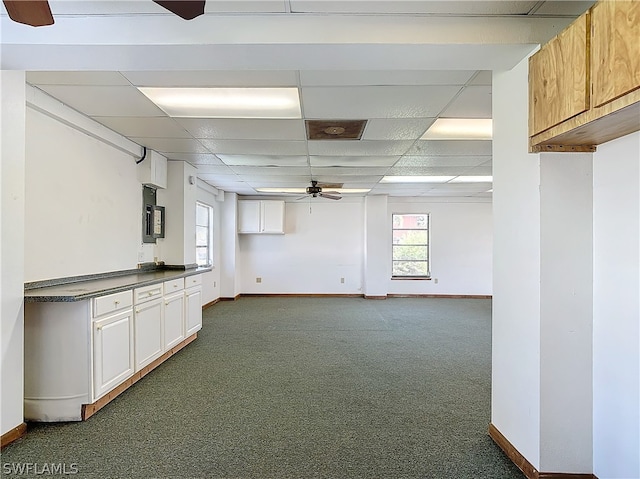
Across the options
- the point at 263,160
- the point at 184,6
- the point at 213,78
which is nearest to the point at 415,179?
the point at 263,160

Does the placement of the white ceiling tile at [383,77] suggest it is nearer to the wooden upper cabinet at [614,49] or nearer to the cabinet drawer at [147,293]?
the wooden upper cabinet at [614,49]

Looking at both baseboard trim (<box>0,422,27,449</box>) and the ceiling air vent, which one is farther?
the ceiling air vent

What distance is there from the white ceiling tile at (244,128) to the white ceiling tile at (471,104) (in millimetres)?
1302

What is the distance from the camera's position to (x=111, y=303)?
3000 mm

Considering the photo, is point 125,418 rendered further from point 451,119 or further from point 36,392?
point 451,119

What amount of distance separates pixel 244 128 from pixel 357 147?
134cm

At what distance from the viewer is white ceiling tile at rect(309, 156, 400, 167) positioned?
197 inches

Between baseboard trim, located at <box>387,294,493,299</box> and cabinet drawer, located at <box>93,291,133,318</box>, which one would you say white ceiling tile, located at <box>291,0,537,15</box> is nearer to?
cabinet drawer, located at <box>93,291,133,318</box>

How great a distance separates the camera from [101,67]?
87.6 inches

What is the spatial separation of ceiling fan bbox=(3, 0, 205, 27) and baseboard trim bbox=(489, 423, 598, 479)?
251 centimetres

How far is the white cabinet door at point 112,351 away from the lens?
281cm

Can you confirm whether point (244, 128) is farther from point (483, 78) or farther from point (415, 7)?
point (415, 7)

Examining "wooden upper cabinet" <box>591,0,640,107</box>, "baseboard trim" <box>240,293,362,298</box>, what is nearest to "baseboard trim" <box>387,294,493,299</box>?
"baseboard trim" <box>240,293,362,298</box>

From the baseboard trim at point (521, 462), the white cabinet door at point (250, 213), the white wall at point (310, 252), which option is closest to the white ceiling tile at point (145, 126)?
the baseboard trim at point (521, 462)
